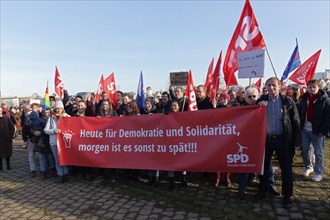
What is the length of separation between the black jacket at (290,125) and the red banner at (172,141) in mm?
357

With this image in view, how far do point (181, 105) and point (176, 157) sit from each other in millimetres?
1179

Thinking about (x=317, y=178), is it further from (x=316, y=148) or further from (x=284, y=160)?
(x=284, y=160)

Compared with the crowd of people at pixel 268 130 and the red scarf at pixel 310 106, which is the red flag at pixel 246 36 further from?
the red scarf at pixel 310 106

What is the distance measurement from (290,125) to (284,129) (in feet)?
0.44

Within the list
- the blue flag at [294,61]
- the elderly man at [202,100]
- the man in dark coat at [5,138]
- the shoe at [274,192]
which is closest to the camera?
the shoe at [274,192]

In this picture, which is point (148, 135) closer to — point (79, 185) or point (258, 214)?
point (79, 185)

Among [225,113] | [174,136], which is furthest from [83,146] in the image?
[225,113]

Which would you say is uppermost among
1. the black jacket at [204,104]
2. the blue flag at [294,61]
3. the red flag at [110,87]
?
the blue flag at [294,61]

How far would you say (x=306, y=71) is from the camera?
974 cm

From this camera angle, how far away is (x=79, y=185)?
20.5ft

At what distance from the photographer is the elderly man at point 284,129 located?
4383 mm

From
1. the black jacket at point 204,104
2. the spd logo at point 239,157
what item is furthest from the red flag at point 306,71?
the spd logo at point 239,157

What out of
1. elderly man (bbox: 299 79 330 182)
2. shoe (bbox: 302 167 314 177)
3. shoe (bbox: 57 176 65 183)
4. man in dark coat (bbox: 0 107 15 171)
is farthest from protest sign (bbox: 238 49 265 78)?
man in dark coat (bbox: 0 107 15 171)

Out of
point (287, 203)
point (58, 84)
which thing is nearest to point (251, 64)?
point (287, 203)
